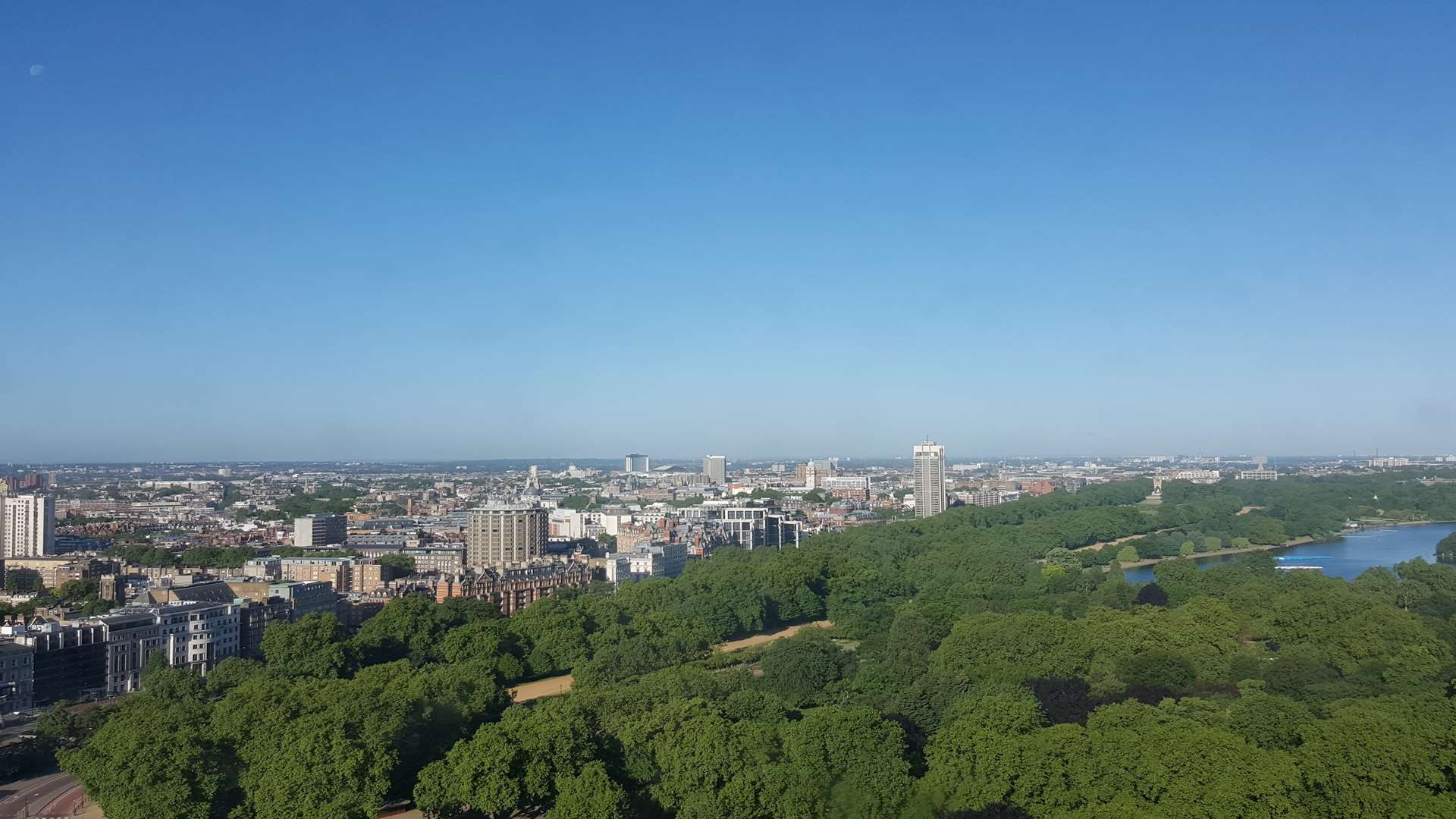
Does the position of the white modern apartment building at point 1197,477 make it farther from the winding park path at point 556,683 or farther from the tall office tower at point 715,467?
the winding park path at point 556,683

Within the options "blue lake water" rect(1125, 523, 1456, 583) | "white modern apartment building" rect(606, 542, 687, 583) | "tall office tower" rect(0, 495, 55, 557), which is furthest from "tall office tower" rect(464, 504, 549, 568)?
"blue lake water" rect(1125, 523, 1456, 583)

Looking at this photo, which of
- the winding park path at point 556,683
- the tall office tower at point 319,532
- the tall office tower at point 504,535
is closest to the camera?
the winding park path at point 556,683

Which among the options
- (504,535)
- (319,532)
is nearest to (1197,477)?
(504,535)

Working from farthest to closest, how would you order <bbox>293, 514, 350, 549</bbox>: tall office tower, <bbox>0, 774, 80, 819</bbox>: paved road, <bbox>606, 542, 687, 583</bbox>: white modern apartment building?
<bbox>293, 514, 350, 549</bbox>: tall office tower
<bbox>606, 542, 687, 583</bbox>: white modern apartment building
<bbox>0, 774, 80, 819</bbox>: paved road

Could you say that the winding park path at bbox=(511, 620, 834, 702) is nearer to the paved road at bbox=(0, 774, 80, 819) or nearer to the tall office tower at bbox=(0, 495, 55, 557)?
the paved road at bbox=(0, 774, 80, 819)

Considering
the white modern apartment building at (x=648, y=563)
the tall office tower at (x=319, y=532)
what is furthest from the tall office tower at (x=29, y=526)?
the white modern apartment building at (x=648, y=563)

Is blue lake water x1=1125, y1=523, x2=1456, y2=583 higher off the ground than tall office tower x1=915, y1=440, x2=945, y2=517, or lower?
lower
